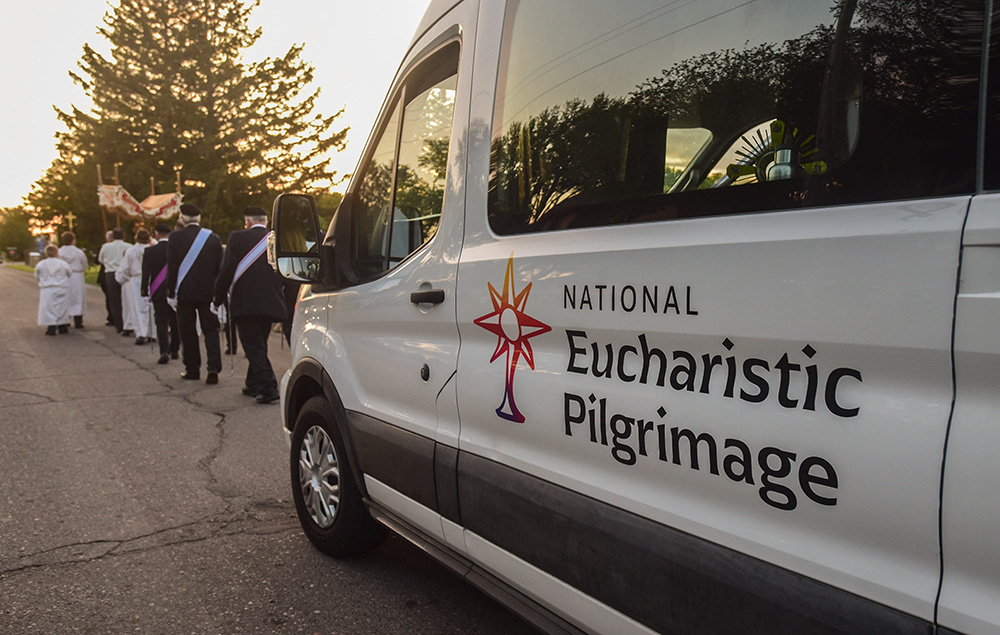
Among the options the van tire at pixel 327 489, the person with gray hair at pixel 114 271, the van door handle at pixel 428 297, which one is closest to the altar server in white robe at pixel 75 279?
the person with gray hair at pixel 114 271

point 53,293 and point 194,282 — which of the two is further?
point 53,293

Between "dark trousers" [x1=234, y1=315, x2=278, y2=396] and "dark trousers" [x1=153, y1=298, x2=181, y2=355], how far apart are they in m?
3.17

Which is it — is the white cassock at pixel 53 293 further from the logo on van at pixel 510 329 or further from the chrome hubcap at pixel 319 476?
the logo on van at pixel 510 329

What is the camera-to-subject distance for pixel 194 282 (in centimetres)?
806

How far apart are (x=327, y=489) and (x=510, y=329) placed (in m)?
1.69

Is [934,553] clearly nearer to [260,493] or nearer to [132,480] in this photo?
[260,493]

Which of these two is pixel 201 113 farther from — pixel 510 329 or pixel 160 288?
pixel 510 329

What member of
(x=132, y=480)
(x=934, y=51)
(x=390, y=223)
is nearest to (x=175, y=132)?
(x=132, y=480)

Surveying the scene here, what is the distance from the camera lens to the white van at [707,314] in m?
1.17

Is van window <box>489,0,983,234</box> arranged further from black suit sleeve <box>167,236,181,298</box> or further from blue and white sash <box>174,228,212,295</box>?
black suit sleeve <box>167,236,181,298</box>

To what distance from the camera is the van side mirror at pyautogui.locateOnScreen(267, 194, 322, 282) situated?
10.6 feet

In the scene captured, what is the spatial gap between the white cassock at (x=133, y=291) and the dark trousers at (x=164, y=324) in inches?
71.6

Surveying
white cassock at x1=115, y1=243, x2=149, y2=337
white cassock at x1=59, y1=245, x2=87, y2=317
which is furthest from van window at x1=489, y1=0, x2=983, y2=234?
white cassock at x1=59, y1=245, x2=87, y2=317

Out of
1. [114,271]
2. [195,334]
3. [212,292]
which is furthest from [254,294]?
[114,271]
